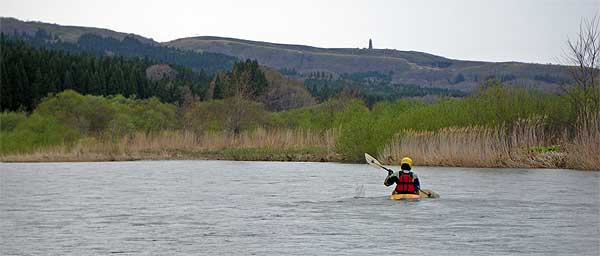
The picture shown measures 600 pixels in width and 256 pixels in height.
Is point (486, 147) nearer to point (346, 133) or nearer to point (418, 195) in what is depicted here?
point (346, 133)

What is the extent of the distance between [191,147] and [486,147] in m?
19.2

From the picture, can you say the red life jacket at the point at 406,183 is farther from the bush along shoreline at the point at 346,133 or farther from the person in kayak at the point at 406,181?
the bush along shoreline at the point at 346,133

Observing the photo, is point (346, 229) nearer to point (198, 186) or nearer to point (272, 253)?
point (272, 253)

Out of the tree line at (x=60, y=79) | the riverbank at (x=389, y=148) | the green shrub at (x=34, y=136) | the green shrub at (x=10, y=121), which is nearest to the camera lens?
the riverbank at (x=389, y=148)

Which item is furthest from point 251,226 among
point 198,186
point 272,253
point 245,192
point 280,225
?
point 198,186

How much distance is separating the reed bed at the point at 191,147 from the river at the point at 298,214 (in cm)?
1156

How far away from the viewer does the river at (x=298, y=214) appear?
15188 millimetres

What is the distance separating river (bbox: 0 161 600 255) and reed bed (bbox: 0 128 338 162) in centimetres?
1156

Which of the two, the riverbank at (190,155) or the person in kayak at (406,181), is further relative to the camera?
the riverbank at (190,155)

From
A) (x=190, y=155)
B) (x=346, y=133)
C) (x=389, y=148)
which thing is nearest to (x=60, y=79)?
(x=190, y=155)

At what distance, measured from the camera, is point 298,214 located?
19859 millimetres

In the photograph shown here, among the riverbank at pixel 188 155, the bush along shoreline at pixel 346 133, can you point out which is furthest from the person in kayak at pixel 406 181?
the riverbank at pixel 188 155

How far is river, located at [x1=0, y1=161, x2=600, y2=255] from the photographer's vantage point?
1519cm

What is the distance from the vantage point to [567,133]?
35.2 m
